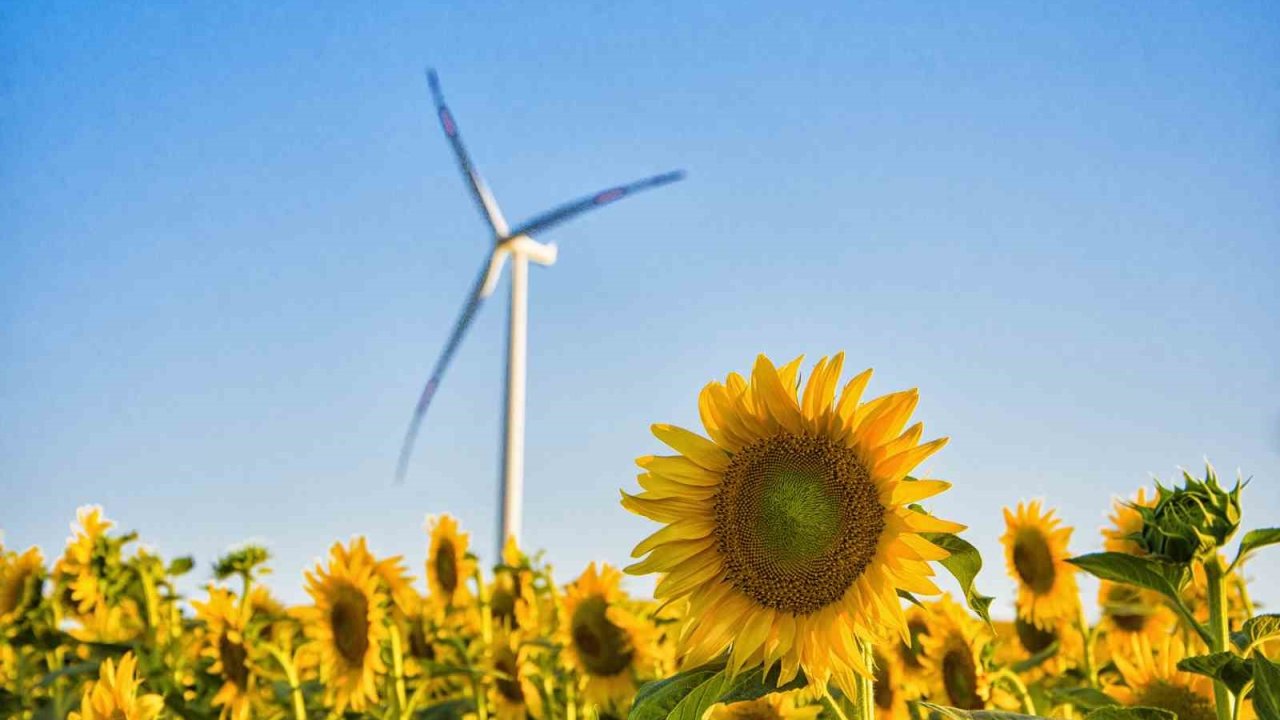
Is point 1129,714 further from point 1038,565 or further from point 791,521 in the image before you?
point 1038,565

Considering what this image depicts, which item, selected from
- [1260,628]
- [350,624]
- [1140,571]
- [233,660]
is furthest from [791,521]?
[233,660]

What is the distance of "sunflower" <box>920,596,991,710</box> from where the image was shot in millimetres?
4434

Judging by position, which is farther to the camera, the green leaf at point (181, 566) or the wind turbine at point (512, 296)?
the wind turbine at point (512, 296)

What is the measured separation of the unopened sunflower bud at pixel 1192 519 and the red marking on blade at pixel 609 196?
20.0 metres

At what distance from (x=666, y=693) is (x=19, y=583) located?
239 inches

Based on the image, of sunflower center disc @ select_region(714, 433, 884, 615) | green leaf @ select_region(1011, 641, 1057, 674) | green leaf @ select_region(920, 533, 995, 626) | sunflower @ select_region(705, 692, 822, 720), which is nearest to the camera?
green leaf @ select_region(920, 533, 995, 626)

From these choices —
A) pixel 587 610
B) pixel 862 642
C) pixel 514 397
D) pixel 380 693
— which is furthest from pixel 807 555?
pixel 514 397

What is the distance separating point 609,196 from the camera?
2208cm

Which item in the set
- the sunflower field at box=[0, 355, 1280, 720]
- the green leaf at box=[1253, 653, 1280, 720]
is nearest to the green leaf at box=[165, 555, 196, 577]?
the sunflower field at box=[0, 355, 1280, 720]

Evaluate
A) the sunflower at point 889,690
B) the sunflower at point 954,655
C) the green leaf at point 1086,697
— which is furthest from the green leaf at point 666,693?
the sunflower at point 954,655

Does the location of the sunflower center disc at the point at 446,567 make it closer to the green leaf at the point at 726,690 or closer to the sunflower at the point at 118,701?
the sunflower at the point at 118,701

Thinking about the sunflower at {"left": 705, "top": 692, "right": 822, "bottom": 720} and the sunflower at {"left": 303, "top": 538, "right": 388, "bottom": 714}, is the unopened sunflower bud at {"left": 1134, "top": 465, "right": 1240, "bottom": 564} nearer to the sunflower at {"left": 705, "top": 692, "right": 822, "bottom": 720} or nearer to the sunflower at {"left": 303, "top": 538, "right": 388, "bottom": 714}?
the sunflower at {"left": 705, "top": 692, "right": 822, "bottom": 720}

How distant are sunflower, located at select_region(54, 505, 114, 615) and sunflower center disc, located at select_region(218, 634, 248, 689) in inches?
46.6

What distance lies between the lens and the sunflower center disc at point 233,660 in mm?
5582
